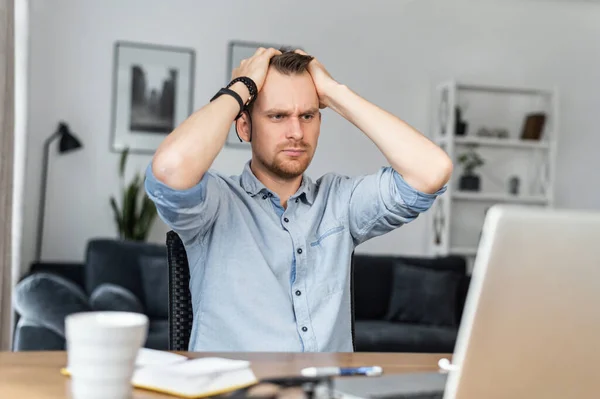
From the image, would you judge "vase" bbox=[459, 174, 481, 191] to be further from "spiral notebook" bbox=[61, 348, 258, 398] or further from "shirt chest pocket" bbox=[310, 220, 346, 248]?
"spiral notebook" bbox=[61, 348, 258, 398]

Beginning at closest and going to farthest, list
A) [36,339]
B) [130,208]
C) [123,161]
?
[36,339], [130,208], [123,161]

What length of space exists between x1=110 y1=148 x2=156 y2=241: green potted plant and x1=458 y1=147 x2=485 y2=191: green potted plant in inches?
84.7

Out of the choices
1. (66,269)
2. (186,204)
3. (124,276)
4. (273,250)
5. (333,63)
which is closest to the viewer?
(186,204)

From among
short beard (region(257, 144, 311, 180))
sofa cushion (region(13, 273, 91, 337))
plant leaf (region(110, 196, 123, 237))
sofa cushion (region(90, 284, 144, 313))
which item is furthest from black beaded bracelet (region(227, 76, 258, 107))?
plant leaf (region(110, 196, 123, 237))

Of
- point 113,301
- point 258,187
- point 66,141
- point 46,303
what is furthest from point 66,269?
point 258,187

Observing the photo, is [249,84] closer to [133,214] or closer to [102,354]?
[102,354]

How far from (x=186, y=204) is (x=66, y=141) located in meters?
3.33

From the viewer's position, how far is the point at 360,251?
17.6 ft

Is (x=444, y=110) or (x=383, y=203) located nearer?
(x=383, y=203)

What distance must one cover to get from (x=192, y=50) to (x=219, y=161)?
0.75 metres

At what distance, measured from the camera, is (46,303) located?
121 inches

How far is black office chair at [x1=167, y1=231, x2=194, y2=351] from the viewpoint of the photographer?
60.4 inches

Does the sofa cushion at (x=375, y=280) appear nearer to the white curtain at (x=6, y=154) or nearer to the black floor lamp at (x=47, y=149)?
the black floor lamp at (x=47, y=149)

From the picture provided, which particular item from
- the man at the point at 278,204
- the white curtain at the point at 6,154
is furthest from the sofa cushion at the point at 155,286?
the man at the point at 278,204
